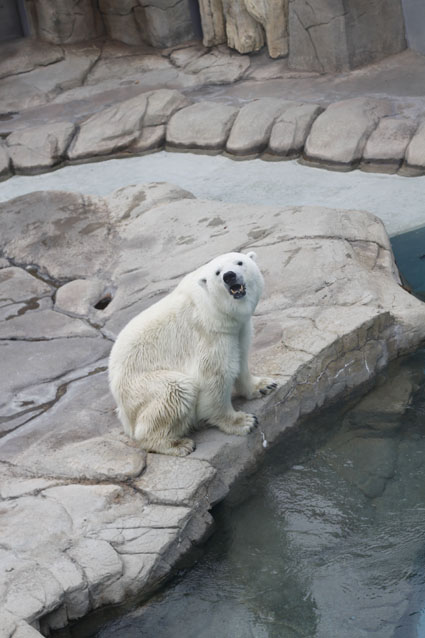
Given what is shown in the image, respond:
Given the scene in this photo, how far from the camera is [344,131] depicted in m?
8.62

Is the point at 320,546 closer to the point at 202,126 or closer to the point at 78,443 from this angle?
the point at 78,443

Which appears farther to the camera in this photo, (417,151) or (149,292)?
(417,151)

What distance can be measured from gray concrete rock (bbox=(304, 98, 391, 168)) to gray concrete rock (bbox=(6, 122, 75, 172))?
9.98ft

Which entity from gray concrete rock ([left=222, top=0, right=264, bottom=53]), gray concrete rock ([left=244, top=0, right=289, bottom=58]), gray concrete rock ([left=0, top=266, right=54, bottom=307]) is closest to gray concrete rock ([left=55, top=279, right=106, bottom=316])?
gray concrete rock ([left=0, top=266, right=54, bottom=307])

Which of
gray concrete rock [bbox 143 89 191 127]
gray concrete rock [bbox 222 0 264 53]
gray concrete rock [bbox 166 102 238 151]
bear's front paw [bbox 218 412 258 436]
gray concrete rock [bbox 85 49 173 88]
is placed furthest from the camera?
gray concrete rock [bbox 85 49 173 88]

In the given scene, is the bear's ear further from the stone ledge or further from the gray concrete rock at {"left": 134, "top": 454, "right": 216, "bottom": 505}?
the stone ledge

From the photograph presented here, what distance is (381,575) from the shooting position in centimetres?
381

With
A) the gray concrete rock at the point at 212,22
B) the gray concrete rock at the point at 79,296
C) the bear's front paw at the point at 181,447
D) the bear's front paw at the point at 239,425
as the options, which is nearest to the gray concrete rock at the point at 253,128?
the gray concrete rock at the point at 212,22

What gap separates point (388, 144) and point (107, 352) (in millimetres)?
4194

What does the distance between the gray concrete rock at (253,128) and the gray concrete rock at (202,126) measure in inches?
5.6

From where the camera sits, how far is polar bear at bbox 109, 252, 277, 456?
4258mm

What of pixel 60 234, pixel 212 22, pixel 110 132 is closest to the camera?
pixel 60 234

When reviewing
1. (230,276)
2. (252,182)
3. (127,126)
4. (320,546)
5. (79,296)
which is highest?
(230,276)

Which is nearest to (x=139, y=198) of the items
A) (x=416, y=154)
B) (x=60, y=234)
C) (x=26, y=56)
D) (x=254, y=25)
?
(x=60, y=234)
